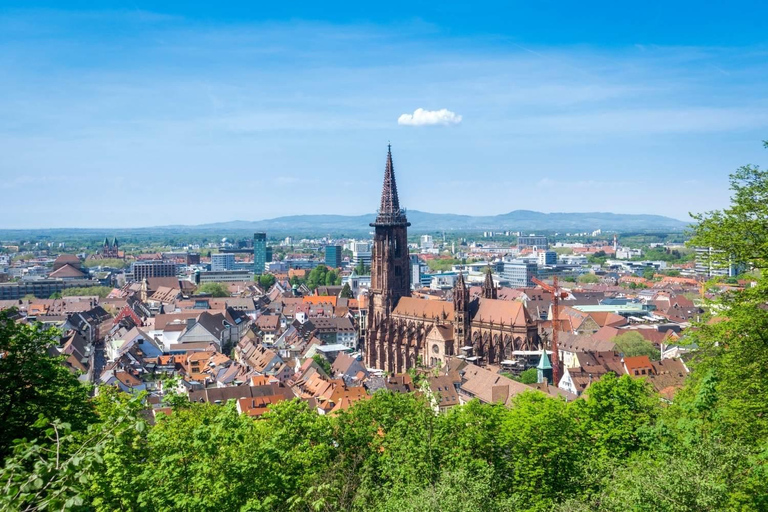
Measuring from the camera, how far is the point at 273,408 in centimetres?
2864

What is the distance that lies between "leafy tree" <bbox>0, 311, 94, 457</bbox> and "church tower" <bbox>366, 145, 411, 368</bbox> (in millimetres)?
80646

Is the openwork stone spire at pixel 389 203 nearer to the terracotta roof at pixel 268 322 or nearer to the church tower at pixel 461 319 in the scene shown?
the church tower at pixel 461 319

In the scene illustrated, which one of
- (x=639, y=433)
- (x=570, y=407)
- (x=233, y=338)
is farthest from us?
(x=233, y=338)

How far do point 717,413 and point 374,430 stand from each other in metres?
13.2

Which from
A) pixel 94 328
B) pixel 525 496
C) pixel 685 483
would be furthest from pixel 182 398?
pixel 94 328

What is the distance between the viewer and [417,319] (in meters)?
99.9

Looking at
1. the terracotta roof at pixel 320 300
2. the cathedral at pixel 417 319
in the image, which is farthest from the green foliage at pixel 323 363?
the terracotta roof at pixel 320 300

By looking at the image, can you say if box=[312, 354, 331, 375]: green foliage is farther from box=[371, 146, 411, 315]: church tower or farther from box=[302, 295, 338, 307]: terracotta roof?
box=[302, 295, 338, 307]: terracotta roof

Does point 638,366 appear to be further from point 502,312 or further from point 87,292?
point 87,292

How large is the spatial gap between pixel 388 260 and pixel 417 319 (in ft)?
34.2

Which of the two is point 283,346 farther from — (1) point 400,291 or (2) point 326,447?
(2) point 326,447

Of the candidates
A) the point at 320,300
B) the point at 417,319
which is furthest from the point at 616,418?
the point at 320,300

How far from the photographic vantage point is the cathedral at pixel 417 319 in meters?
88.8

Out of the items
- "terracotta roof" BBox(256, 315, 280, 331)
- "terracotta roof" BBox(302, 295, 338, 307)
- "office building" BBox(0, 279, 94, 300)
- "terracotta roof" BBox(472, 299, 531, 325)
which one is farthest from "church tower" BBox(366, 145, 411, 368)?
"office building" BBox(0, 279, 94, 300)
